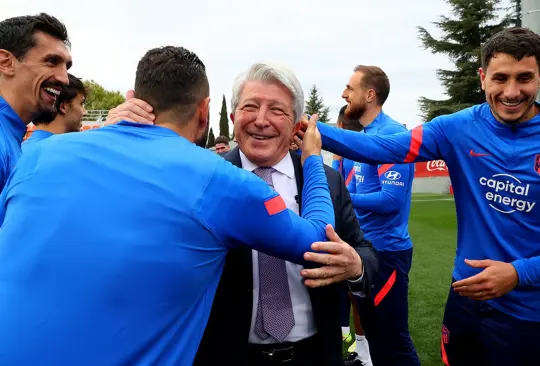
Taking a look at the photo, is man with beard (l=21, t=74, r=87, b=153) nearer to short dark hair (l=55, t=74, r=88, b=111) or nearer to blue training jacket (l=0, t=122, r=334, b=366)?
Result: short dark hair (l=55, t=74, r=88, b=111)

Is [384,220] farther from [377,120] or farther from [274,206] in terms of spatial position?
[274,206]

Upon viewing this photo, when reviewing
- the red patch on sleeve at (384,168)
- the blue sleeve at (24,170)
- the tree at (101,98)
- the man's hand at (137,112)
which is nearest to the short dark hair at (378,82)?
the red patch on sleeve at (384,168)

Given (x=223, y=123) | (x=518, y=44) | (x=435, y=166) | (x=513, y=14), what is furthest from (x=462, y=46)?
(x=518, y=44)

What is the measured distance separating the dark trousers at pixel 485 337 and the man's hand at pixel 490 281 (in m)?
0.29

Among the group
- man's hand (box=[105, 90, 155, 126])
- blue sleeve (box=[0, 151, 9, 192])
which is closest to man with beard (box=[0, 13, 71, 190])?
blue sleeve (box=[0, 151, 9, 192])

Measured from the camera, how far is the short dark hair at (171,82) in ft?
5.41

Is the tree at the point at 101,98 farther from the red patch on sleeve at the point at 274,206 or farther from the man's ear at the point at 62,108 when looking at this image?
the red patch on sleeve at the point at 274,206

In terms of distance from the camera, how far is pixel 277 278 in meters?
1.96

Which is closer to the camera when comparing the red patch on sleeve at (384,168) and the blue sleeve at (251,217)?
the blue sleeve at (251,217)

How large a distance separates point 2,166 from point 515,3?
1504 inches

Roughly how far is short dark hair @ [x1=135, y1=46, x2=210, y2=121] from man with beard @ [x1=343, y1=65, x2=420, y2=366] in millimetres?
2469

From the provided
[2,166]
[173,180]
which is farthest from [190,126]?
[2,166]

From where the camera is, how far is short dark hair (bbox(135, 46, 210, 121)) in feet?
5.41

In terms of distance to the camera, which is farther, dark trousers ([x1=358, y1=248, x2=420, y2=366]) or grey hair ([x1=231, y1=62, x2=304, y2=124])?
dark trousers ([x1=358, y1=248, x2=420, y2=366])
